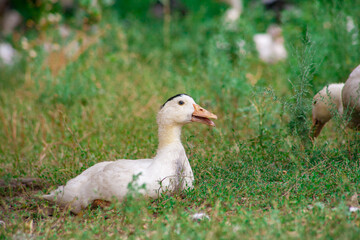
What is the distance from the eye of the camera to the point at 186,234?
3.08 metres

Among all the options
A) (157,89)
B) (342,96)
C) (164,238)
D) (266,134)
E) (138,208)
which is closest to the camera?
(164,238)

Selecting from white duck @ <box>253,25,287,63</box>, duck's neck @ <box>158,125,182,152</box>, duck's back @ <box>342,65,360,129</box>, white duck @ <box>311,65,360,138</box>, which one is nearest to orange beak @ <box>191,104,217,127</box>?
duck's neck @ <box>158,125,182,152</box>

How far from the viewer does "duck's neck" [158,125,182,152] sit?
4.11 m

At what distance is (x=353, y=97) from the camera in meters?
4.40

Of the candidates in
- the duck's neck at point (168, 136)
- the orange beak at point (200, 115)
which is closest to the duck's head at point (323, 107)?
the orange beak at point (200, 115)

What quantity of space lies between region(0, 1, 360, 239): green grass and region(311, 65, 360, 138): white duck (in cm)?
16

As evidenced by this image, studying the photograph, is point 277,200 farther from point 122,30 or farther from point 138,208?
point 122,30

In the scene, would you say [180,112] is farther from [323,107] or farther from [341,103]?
[341,103]

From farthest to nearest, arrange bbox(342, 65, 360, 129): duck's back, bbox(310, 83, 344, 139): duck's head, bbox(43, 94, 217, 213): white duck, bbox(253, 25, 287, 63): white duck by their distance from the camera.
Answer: bbox(253, 25, 287, 63): white duck < bbox(310, 83, 344, 139): duck's head < bbox(342, 65, 360, 129): duck's back < bbox(43, 94, 217, 213): white duck

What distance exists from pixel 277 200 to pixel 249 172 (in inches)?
26.0

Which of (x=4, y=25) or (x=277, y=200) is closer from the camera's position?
(x=277, y=200)

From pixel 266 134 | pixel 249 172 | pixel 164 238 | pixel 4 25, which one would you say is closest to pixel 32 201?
pixel 164 238

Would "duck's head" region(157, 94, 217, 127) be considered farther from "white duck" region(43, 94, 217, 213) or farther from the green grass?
the green grass

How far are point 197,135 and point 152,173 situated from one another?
56.6 inches
